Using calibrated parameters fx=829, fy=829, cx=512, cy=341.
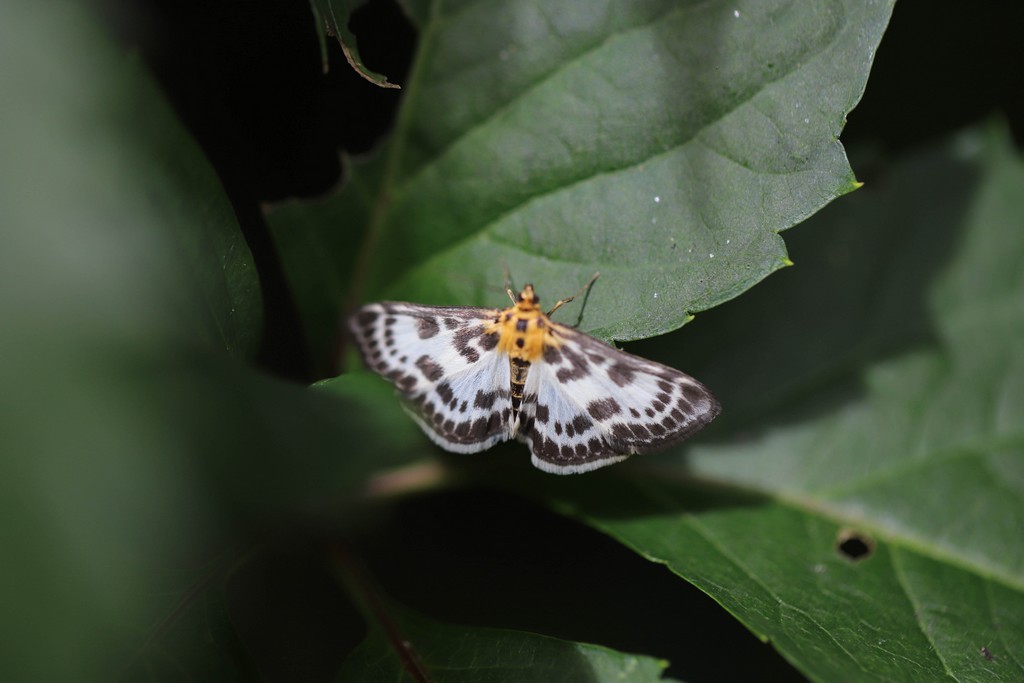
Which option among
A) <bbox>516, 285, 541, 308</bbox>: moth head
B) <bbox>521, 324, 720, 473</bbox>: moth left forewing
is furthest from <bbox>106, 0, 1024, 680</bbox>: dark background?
<bbox>516, 285, 541, 308</bbox>: moth head

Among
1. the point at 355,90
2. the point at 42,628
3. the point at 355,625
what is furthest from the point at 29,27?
the point at 355,625

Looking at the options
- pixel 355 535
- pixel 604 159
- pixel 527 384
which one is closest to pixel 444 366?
pixel 527 384

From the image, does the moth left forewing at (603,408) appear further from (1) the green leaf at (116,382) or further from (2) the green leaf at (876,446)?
(1) the green leaf at (116,382)

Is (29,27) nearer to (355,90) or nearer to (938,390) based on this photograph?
(355,90)

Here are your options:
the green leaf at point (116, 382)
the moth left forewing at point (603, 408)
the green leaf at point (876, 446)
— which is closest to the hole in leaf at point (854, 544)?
the green leaf at point (876, 446)

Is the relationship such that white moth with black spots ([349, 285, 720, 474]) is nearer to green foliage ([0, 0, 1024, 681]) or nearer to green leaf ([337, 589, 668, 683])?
green foliage ([0, 0, 1024, 681])
